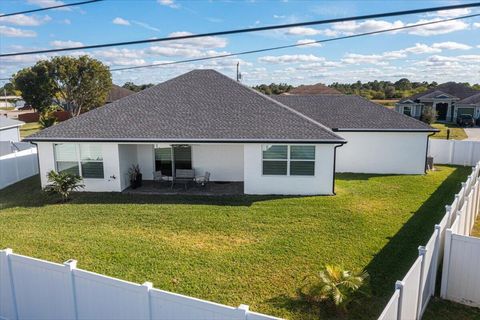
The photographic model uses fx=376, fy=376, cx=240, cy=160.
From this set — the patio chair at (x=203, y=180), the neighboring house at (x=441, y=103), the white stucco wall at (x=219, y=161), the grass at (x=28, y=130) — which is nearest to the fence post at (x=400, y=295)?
the patio chair at (x=203, y=180)

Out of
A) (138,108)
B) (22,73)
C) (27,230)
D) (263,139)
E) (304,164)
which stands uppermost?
(22,73)

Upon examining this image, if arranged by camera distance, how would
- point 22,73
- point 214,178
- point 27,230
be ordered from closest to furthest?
point 27,230 → point 214,178 → point 22,73

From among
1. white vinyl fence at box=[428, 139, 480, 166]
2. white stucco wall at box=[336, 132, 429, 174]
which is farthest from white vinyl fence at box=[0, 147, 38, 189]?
white vinyl fence at box=[428, 139, 480, 166]

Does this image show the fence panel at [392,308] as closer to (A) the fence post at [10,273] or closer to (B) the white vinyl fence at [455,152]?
(A) the fence post at [10,273]

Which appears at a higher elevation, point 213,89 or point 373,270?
point 213,89

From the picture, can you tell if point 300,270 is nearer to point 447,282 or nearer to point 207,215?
point 447,282

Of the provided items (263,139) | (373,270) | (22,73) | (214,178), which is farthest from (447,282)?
(22,73)
